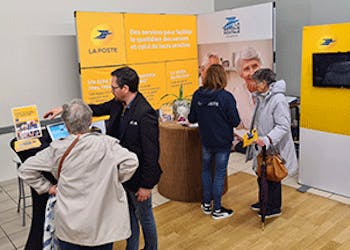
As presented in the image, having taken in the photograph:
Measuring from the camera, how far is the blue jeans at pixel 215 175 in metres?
3.19

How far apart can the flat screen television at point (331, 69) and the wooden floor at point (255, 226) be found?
1.18 m

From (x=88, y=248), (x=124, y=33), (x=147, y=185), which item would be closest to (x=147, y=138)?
(x=147, y=185)

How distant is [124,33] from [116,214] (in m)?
3.41

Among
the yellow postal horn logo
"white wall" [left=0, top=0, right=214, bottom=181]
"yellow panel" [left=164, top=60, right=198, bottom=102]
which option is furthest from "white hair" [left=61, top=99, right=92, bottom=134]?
"yellow panel" [left=164, top=60, right=198, bottom=102]

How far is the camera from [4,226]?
3.37 m

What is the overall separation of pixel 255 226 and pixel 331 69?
5.60 ft

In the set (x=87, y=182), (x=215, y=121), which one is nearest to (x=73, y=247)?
(x=87, y=182)

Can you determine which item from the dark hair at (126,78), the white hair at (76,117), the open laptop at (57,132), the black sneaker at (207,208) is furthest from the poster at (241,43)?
the white hair at (76,117)

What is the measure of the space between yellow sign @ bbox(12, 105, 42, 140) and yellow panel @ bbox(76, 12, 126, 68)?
2305 millimetres

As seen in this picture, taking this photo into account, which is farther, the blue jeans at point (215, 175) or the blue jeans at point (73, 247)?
the blue jeans at point (215, 175)

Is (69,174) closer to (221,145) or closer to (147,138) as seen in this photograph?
(147,138)

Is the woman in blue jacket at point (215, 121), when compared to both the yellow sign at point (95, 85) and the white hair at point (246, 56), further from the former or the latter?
the white hair at point (246, 56)

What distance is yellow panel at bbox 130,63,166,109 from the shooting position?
16.4 feet

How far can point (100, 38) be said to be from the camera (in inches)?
177
